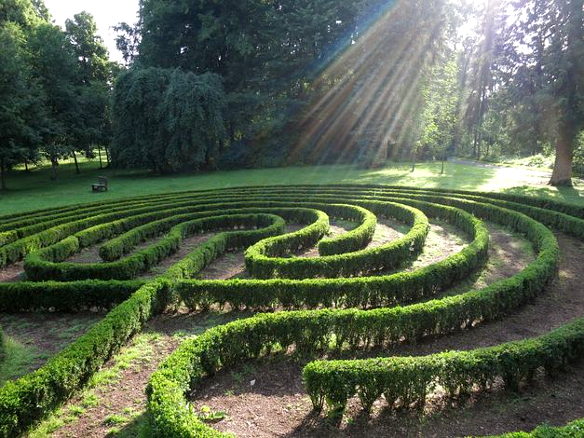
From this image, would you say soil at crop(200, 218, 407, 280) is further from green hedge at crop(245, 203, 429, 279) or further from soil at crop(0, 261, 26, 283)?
soil at crop(0, 261, 26, 283)

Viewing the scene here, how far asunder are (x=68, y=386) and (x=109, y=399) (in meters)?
0.68

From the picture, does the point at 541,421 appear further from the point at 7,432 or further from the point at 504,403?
the point at 7,432

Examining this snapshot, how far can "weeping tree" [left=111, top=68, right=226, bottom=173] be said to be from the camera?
41.2 m

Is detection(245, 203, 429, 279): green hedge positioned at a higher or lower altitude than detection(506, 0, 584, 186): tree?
lower

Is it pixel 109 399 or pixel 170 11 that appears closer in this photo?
pixel 109 399

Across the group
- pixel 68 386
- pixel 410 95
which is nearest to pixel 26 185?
pixel 410 95

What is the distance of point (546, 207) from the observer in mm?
21172

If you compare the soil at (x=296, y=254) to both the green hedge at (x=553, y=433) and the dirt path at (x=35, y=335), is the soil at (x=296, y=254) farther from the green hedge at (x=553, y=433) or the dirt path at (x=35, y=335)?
the green hedge at (x=553, y=433)

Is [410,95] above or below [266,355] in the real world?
above

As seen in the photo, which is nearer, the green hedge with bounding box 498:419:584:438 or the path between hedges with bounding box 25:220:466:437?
the green hedge with bounding box 498:419:584:438

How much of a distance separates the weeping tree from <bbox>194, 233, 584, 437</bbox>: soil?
35823 millimetres

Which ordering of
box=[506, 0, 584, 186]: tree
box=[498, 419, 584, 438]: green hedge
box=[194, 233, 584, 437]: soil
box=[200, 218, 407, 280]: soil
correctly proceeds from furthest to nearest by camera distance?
box=[506, 0, 584, 186]: tree < box=[200, 218, 407, 280]: soil < box=[194, 233, 584, 437]: soil < box=[498, 419, 584, 438]: green hedge

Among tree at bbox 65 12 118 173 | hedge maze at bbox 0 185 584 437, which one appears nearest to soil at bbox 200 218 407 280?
hedge maze at bbox 0 185 584 437

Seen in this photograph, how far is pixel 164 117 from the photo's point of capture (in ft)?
137
